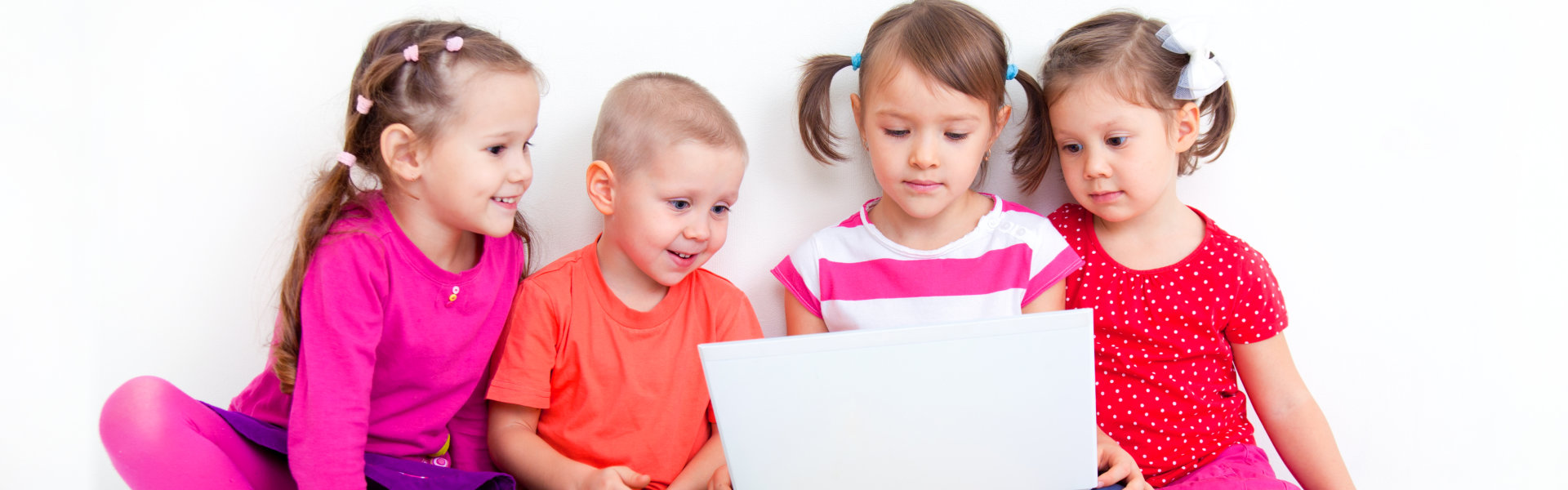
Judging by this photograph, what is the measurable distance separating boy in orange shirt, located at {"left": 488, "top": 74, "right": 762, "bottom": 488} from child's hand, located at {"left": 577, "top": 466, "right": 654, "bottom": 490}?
1cm

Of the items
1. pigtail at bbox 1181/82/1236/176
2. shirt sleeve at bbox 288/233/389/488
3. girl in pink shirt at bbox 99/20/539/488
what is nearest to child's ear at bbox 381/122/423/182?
girl in pink shirt at bbox 99/20/539/488

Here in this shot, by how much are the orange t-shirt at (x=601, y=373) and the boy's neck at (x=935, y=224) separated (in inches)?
13.3

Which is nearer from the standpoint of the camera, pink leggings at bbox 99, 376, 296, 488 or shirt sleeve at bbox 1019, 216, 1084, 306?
pink leggings at bbox 99, 376, 296, 488

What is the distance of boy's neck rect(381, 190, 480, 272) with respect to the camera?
4.23ft

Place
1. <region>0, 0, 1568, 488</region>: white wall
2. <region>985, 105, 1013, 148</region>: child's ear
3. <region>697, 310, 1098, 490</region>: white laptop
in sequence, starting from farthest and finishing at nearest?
<region>0, 0, 1568, 488</region>: white wall → <region>985, 105, 1013, 148</region>: child's ear → <region>697, 310, 1098, 490</region>: white laptop

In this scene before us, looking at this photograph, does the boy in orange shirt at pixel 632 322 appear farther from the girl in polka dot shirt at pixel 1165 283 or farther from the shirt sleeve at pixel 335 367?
the girl in polka dot shirt at pixel 1165 283

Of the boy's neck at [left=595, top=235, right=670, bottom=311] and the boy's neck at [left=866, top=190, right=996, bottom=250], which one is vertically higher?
the boy's neck at [left=866, top=190, right=996, bottom=250]

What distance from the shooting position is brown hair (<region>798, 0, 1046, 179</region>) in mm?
1280

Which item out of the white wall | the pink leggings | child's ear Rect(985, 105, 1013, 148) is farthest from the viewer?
the white wall

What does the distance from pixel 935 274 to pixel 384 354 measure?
0.77 metres

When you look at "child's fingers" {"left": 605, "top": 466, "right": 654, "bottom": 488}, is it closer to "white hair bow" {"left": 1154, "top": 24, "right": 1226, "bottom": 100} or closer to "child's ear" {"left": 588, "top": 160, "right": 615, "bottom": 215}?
"child's ear" {"left": 588, "top": 160, "right": 615, "bottom": 215}

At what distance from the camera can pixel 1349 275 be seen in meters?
1.57

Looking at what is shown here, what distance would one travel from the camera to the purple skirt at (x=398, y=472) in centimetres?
125

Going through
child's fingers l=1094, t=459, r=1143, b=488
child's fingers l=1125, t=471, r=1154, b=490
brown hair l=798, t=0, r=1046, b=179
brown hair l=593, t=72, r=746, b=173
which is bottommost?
child's fingers l=1125, t=471, r=1154, b=490
